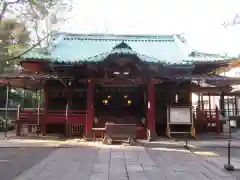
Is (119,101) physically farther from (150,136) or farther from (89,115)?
(150,136)

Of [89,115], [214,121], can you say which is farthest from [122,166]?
[214,121]

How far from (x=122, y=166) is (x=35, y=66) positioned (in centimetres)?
899

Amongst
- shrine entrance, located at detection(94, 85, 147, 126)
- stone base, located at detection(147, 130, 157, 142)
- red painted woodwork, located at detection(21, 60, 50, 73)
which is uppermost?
red painted woodwork, located at detection(21, 60, 50, 73)

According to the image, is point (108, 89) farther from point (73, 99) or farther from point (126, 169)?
point (126, 169)

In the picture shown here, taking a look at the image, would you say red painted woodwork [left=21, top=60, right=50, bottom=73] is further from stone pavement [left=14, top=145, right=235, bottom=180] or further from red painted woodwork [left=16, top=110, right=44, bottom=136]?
stone pavement [left=14, top=145, right=235, bottom=180]

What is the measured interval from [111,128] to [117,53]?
2977 mm

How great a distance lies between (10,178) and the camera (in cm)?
629

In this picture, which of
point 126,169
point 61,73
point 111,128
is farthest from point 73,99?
point 126,169

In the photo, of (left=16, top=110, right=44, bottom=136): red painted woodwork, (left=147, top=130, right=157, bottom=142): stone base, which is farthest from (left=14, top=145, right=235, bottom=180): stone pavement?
(left=16, top=110, right=44, bottom=136): red painted woodwork

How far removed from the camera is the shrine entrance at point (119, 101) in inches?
631

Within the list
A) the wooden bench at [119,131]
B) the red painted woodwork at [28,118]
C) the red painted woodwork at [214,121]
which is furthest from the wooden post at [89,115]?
the red painted woodwork at [214,121]

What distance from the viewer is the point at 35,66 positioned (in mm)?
14578

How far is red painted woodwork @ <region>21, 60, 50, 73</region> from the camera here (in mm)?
13703

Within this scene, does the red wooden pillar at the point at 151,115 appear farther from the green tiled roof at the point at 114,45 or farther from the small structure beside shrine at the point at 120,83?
the green tiled roof at the point at 114,45
